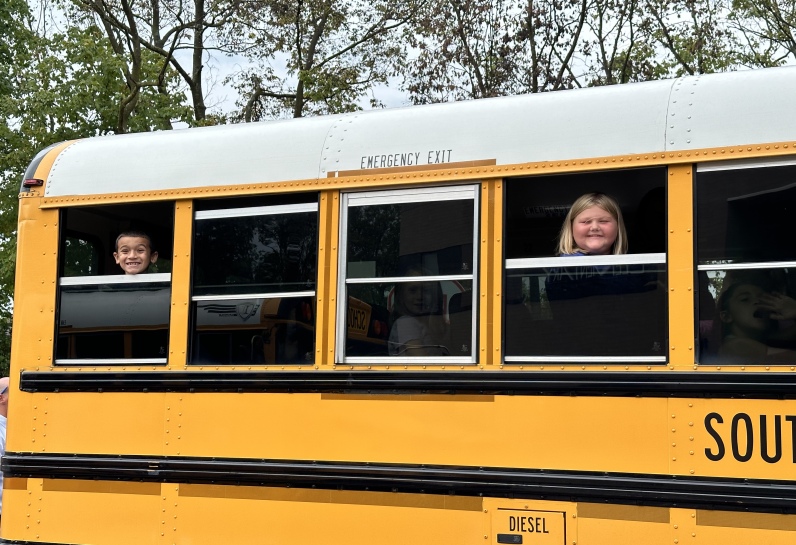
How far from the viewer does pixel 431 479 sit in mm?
4344

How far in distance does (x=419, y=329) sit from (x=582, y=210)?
2.94 ft

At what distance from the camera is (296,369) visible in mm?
4625

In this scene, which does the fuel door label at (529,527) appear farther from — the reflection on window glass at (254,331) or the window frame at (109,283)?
the window frame at (109,283)

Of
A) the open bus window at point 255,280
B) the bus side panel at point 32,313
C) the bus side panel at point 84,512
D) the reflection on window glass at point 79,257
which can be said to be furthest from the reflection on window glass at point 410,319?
the bus side panel at point 32,313

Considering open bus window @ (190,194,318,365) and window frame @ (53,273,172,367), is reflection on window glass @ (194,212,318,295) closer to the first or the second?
open bus window @ (190,194,318,365)

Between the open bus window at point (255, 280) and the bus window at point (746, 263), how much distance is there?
177 cm

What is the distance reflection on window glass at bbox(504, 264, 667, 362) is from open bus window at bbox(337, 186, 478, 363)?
21 centimetres

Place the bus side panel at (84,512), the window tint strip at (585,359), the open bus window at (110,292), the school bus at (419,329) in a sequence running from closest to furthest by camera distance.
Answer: the school bus at (419,329) → the window tint strip at (585,359) → the bus side panel at (84,512) → the open bus window at (110,292)

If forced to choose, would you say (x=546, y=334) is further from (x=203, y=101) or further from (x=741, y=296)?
(x=203, y=101)

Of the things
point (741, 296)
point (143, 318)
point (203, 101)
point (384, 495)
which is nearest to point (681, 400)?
point (741, 296)

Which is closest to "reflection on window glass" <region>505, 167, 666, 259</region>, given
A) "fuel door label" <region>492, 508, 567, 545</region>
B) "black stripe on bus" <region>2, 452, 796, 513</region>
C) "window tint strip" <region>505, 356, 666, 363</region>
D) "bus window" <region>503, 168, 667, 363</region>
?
"bus window" <region>503, 168, 667, 363</region>

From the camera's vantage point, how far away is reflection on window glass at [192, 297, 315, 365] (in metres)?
4.66

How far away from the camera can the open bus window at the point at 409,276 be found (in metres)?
4.40

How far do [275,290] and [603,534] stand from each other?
1869mm
